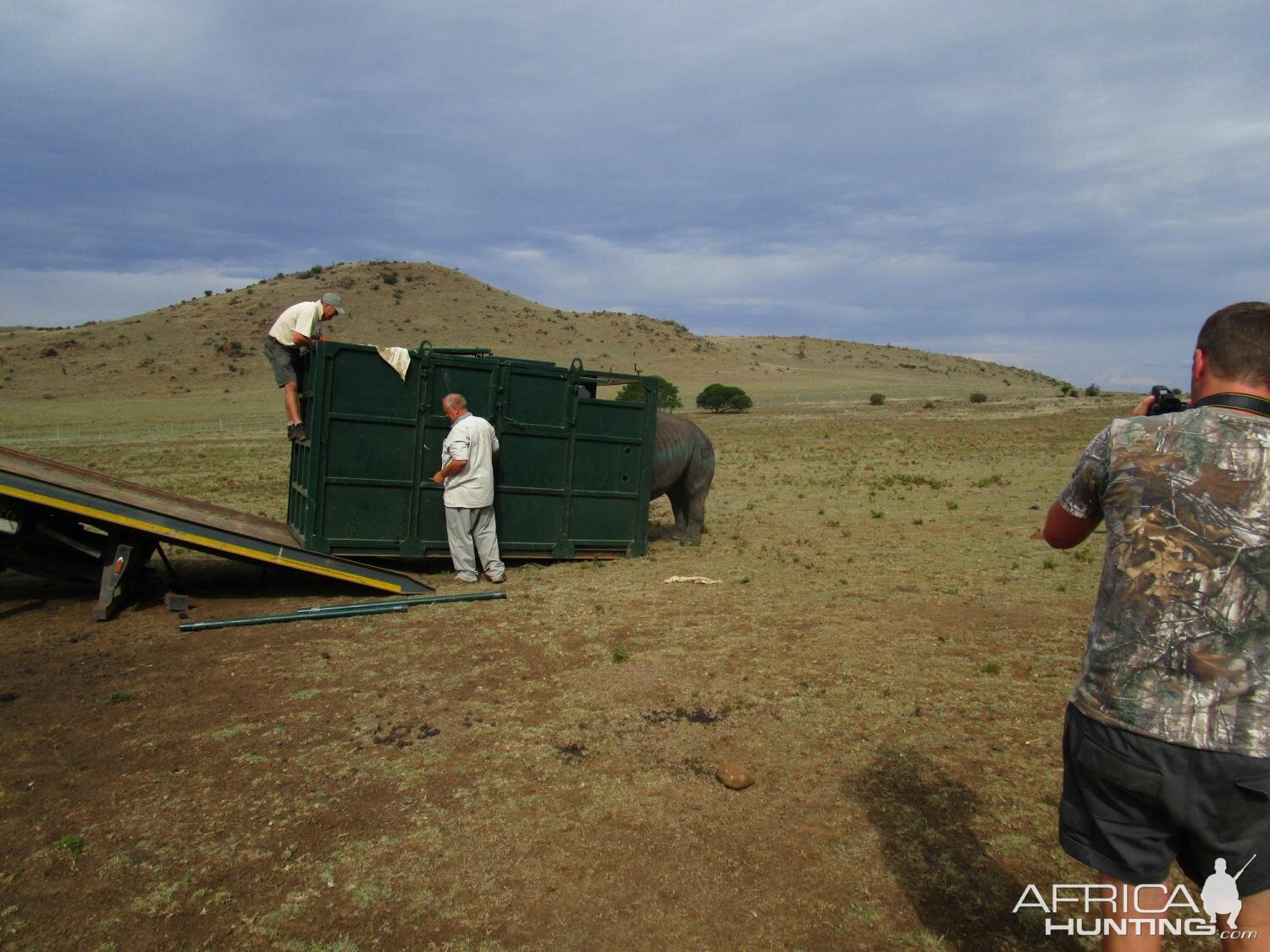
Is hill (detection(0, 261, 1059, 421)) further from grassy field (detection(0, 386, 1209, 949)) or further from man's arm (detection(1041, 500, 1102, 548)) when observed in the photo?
man's arm (detection(1041, 500, 1102, 548))

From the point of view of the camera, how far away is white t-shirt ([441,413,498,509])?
8125 mm

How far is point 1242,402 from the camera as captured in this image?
2.18 m

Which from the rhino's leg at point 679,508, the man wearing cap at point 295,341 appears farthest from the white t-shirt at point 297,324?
the rhino's leg at point 679,508

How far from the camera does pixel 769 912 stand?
10.8 ft

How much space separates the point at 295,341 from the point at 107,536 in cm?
243

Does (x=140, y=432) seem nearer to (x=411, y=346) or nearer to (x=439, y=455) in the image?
(x=439, y=455)

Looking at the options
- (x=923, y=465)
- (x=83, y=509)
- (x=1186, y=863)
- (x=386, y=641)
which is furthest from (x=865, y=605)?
(x=923, y=465)

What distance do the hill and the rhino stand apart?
46.7 m

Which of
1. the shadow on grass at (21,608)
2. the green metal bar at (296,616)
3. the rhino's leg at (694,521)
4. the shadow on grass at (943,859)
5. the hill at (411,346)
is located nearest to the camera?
the shadow on grass at (943,859)

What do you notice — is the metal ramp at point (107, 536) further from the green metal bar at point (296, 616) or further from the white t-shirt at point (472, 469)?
the white t-shirt at point (472, 469)

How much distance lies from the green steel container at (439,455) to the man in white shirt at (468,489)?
0.90 ft

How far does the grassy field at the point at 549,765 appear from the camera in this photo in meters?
3.28

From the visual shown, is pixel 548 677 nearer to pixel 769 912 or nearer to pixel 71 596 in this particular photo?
pixel 769 912

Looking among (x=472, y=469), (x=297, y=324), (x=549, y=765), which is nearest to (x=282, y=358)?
(x=297, y=324)
